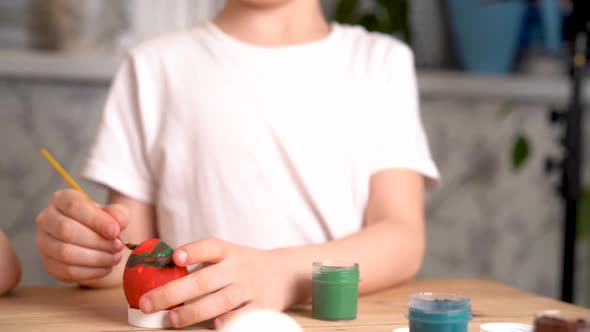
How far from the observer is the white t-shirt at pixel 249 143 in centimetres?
118

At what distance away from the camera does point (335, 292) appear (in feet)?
2.73

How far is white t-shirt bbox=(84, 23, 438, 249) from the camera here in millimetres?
1176

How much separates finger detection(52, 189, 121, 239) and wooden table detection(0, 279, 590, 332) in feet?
0.30

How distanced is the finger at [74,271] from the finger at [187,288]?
0.67 ft

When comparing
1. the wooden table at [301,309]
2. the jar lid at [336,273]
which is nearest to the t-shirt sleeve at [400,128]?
the wooden table at [301,309]

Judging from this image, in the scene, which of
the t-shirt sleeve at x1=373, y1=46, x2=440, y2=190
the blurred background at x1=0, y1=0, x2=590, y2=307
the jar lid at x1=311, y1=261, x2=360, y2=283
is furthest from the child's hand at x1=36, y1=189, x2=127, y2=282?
the blurred background at x1=0, y1=0, x2=590, y2=307

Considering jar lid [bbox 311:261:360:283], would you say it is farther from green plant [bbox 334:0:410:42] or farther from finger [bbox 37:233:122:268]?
green plant [bbox 334:0:410:42]

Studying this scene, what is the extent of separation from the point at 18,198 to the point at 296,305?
37.0 inches

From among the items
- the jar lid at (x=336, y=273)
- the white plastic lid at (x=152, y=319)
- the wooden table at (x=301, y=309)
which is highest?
the jar lid at (x=336, y=273)

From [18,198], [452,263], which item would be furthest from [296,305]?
[452,263]

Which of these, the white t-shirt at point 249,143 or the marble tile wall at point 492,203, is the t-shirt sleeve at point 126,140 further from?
the marble tile wall at point 492,203

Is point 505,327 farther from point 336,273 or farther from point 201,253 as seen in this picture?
point 201,253

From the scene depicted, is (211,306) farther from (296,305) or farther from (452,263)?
(452,263)

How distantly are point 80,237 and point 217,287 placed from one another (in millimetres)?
206
